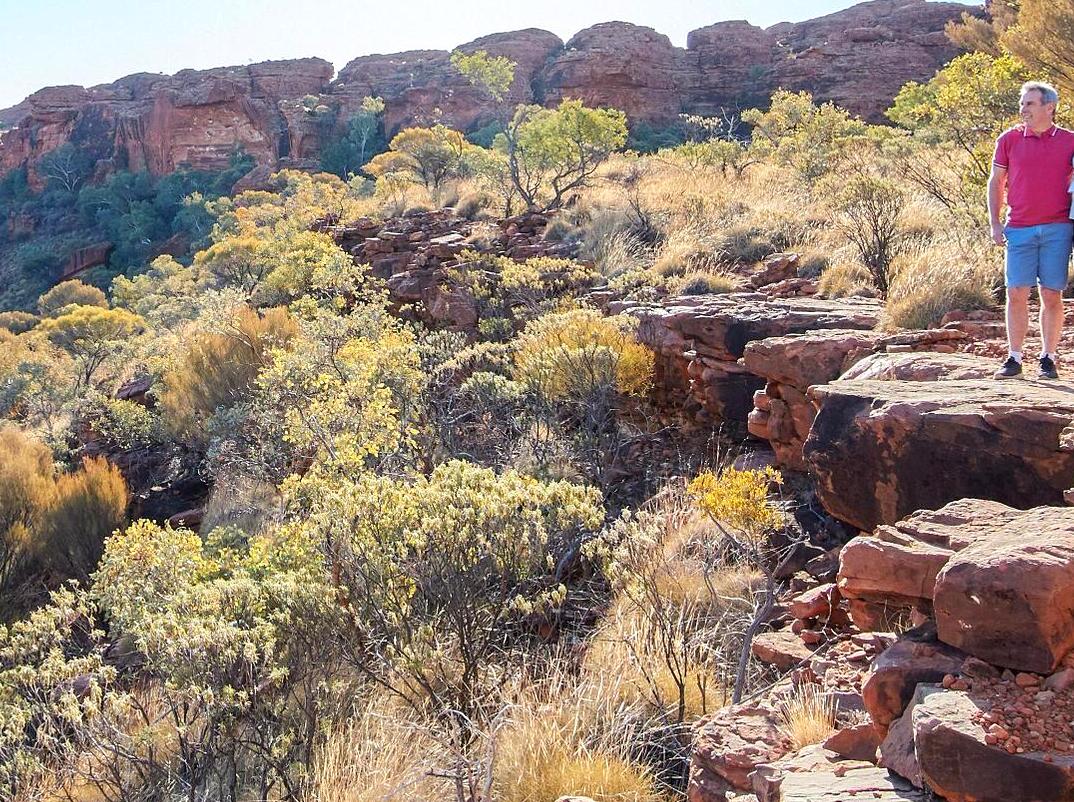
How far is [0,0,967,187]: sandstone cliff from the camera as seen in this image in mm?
39719

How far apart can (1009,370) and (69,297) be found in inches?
1415

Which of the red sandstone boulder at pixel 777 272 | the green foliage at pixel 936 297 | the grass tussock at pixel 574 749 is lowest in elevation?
the grass tussock at pixel 574 749

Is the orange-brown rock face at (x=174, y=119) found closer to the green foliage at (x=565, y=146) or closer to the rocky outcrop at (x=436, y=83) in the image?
the rocky outcrop at (x=436, y=83)

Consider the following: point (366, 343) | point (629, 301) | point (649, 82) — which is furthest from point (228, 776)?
point (649, 82)

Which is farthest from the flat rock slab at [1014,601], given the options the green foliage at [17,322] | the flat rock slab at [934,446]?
the green foliage at [17,322]

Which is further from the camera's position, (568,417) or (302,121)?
(302,121)

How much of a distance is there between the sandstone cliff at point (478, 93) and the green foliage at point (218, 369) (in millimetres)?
33746

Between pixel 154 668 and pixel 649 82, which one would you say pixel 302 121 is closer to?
pixel 649 82

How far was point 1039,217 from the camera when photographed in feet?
12.8

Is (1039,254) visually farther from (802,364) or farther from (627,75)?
(627,75)

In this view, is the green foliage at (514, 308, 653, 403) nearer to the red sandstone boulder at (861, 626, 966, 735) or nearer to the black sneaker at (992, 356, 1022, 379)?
the black sneaker at (992, 356, 1022, 379)

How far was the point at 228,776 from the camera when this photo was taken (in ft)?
13.8

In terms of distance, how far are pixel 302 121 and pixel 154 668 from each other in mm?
48415

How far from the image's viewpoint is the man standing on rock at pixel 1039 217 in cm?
383
